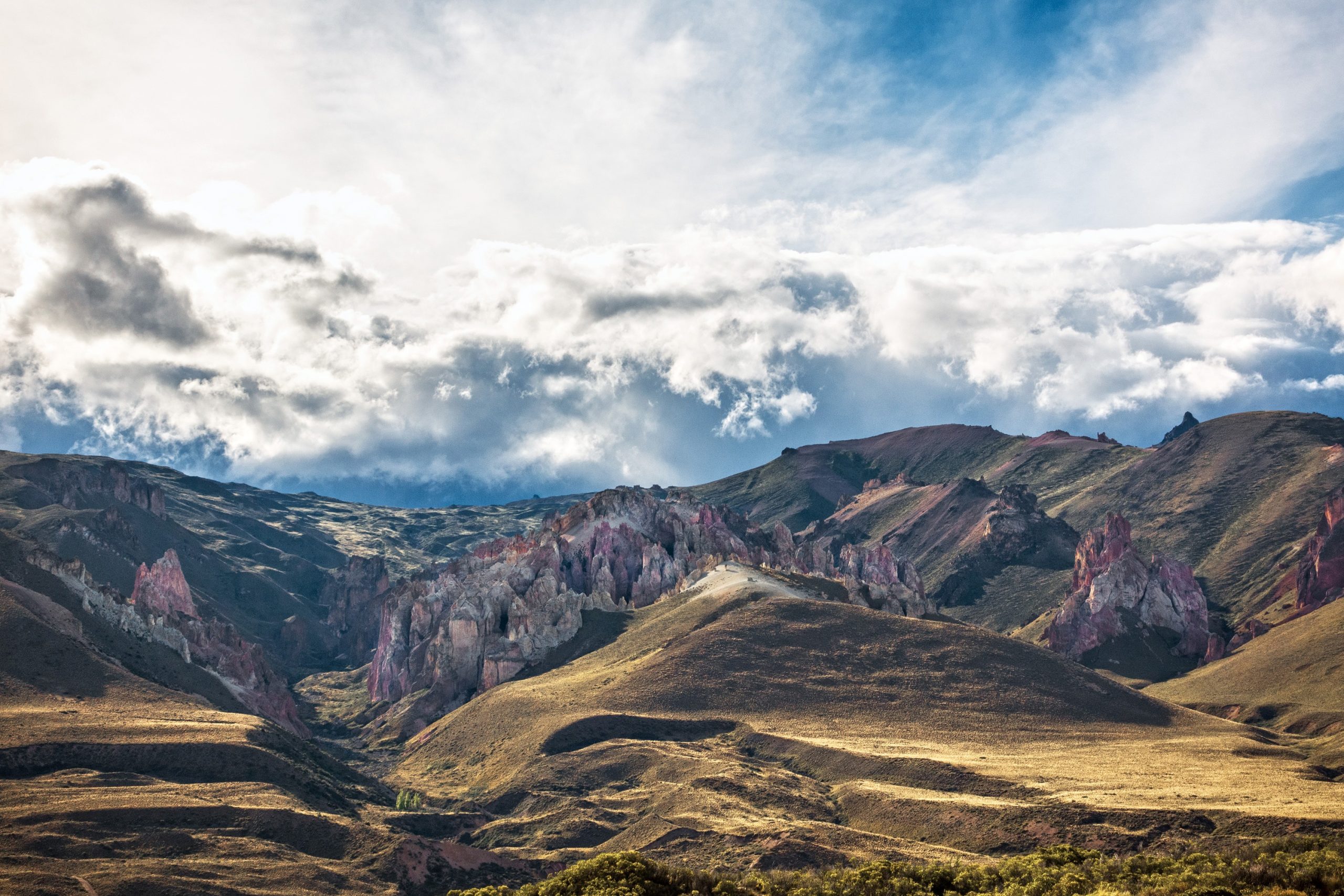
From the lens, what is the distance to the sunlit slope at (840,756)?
115875mm

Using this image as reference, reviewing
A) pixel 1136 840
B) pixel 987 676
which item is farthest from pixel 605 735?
pixel 1136 840

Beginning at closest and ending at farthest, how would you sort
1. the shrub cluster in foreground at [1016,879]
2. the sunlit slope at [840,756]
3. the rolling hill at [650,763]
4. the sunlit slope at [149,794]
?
the shrub cluster in foreground at [1016,879]
the sunlit slope at [149,794]
the rolling hill at [650,763]
the sunlit slope at [840,756]

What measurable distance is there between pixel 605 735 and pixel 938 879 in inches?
3269

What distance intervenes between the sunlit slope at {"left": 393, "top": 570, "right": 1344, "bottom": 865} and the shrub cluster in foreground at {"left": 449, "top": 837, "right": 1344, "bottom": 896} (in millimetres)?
28750

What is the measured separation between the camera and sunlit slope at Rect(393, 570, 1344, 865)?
116 m

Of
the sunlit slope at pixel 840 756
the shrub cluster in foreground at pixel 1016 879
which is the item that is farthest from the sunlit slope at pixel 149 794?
the shrub cluster in foreground at pixel 1016 879

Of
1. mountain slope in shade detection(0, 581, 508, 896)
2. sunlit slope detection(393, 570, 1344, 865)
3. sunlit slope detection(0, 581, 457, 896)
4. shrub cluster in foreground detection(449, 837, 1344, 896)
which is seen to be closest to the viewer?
shrub cluster in foreground detection(449, 837, 1344, 896)

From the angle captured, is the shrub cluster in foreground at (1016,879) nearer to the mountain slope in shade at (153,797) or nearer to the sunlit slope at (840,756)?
the sunlit slope at (840,756)

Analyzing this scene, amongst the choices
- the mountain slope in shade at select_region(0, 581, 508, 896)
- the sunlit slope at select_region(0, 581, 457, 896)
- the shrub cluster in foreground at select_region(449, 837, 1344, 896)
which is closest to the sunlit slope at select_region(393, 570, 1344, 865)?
the mountain slope in shade at select_region(0, 581, 508, 896)

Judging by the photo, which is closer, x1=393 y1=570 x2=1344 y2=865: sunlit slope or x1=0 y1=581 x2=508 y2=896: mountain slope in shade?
x1=0 y1=581 x2=508 y2=896: mountain slope in shade

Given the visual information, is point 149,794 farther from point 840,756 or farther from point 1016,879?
point 840,756

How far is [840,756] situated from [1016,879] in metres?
69.3

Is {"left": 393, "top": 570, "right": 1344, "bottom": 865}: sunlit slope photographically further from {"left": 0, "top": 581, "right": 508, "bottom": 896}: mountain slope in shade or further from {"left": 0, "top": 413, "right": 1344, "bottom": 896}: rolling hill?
{"left": 0, "top": 581, "right": 508, "bottom": 896}: mountain slope in shade

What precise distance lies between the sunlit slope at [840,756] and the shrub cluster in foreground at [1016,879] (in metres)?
28.7
